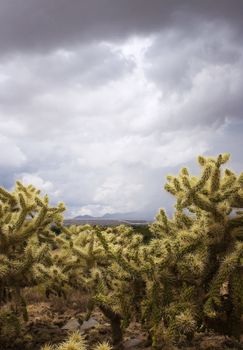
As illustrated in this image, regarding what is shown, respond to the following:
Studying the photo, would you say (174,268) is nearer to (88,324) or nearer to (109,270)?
(109,270)

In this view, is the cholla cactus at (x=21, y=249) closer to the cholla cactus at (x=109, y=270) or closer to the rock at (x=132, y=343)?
the cholla cactus at (x=109, y=270)

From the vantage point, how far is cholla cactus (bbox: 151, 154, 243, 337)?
5383 mm

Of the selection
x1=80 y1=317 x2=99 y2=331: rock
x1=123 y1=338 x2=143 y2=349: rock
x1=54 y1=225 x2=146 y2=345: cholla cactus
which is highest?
x1=54 y1=225 x2=146 y2=345: cholla cactus

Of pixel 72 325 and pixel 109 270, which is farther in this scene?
pixel 72 325

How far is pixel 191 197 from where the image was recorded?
548 cm

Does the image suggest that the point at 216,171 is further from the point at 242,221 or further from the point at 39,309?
the point at 39,309

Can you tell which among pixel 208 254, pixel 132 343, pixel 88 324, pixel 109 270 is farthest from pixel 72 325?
pixel 208 254

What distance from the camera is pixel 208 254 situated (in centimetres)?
569

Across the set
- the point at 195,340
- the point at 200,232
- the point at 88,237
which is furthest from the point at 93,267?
the point at 200,232

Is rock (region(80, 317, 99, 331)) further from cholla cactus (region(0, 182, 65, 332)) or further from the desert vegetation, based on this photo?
cholla cactus (region(0, 182, 65, 332))

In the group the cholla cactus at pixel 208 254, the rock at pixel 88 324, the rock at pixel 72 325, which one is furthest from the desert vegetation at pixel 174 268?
the rock at pixel 72 325

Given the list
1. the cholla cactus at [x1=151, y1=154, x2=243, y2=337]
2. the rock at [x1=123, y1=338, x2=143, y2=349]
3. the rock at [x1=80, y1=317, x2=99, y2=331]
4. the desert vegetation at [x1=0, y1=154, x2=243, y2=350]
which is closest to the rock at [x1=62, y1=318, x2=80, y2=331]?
the rock at [x1=80, y1=317, x2=99, y2=331]

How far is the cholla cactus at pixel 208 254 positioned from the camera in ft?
17.7

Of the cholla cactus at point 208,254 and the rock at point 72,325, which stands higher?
the cholla cactus at point 208,254
